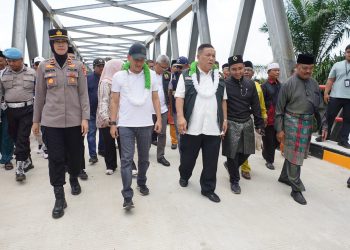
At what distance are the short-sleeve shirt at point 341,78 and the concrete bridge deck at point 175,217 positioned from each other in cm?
146

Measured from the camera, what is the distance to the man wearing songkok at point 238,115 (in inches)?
134

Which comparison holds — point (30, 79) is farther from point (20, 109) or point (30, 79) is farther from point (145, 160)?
point (145, 160)

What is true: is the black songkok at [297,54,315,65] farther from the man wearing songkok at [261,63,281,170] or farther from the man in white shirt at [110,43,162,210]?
the man in white shirt at [110,43,162,210]

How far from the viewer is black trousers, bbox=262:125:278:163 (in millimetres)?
4359

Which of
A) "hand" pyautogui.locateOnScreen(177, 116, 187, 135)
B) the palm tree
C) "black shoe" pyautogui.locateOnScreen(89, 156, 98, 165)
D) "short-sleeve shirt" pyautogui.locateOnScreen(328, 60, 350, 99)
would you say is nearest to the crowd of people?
"hand" pyautogui.locateOnScreen(177, 116, 187, 135)

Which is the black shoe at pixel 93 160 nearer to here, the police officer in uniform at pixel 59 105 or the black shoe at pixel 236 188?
the police officer in uniform at pixel 59 105

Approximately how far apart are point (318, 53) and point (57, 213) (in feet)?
33.0

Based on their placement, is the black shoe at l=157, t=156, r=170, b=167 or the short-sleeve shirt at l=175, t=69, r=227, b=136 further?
the black shoe at l=157, t=156, r=170, b=167

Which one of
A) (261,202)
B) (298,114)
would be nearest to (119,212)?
(261,202)

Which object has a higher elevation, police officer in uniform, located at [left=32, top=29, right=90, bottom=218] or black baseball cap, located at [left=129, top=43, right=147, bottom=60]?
black baseball cap, located at [left=129, top=43, right=147, bottom=60]

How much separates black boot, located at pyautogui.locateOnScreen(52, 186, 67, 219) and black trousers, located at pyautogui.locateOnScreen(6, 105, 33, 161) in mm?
1196

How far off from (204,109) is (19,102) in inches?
98.8

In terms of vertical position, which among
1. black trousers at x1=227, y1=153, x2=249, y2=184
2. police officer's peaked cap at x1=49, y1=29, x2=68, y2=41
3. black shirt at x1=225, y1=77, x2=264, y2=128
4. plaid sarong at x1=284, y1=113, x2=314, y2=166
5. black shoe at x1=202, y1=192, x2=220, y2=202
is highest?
police officer's peaked cap at x1=49, y1=29, x2=68, y2=41

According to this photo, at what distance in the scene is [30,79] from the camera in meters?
3.87
